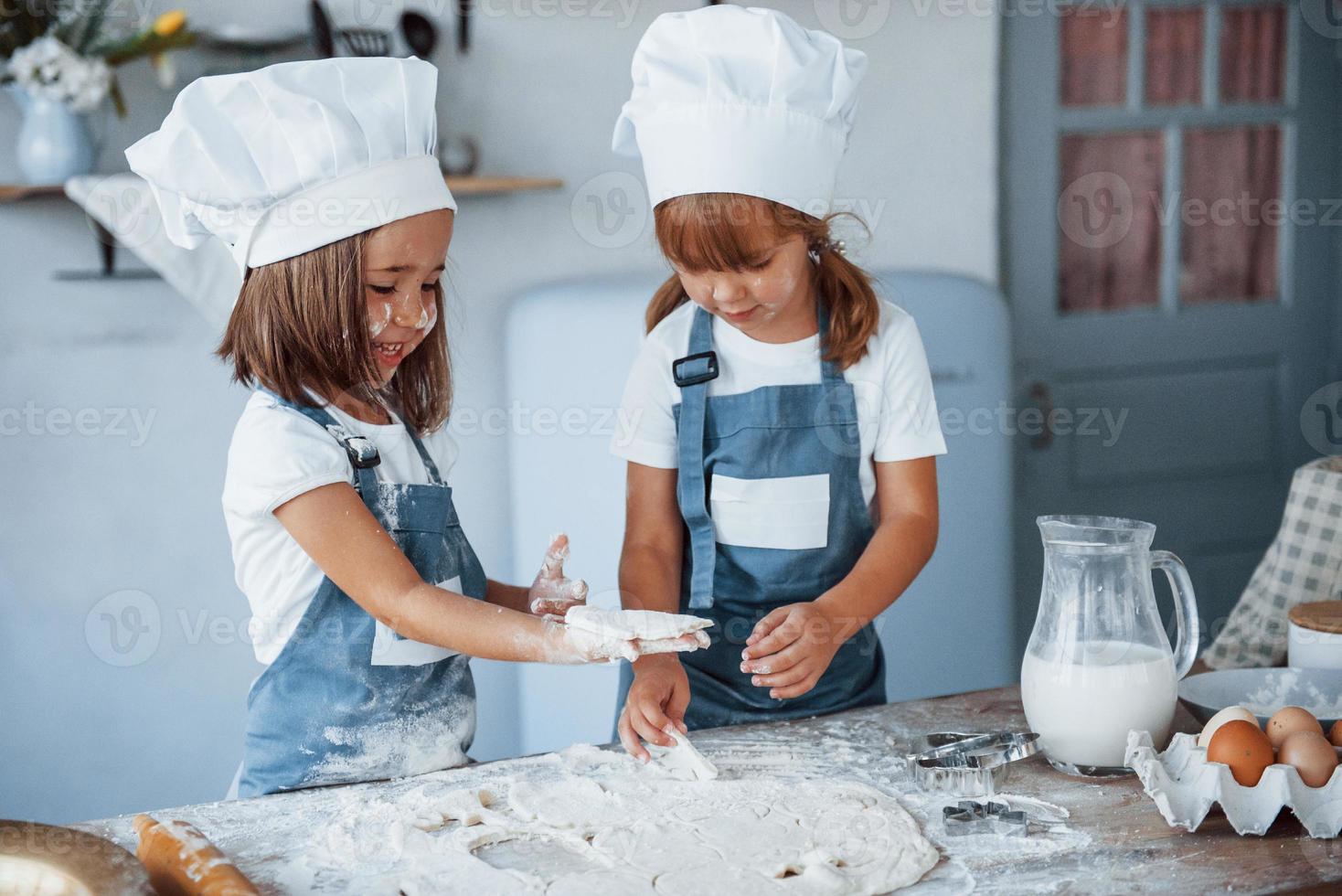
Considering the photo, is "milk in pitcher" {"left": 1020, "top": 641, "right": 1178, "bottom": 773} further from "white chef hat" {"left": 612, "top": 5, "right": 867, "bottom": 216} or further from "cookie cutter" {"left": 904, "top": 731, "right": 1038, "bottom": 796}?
"white chef hat" {"left": 612, "top": 5, "right": 867, "bottom": 216}

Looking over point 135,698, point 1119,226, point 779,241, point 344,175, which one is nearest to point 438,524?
point 344,175

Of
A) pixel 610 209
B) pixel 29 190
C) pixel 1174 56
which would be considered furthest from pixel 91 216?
pixel 1174 56

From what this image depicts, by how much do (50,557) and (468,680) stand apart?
1028 mm

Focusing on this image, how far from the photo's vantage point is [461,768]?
1.06 metres

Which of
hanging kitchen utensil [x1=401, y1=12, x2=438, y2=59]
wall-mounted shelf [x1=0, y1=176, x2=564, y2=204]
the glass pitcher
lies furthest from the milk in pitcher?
hanging kitchen utensil [x1=401, y1=12, x2=438, y2=59]

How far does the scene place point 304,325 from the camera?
3.64 feet

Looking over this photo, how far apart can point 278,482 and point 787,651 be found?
19.0 inches

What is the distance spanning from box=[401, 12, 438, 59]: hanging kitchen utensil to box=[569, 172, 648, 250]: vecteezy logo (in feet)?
1.14

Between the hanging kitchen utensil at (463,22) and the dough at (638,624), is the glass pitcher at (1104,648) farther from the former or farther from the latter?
the hanging kitchen utensil at (463,22)

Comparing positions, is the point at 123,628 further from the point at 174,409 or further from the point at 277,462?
the point at 277,462

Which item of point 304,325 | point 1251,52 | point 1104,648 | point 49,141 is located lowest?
point 1104,648

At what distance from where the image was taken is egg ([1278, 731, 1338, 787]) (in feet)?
2.97

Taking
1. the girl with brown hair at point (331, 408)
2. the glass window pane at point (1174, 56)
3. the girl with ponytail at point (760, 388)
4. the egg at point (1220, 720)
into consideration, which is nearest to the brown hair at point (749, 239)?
the girl with ponytail at point (760, 388)

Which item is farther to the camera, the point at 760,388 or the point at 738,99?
the point at 760,388
